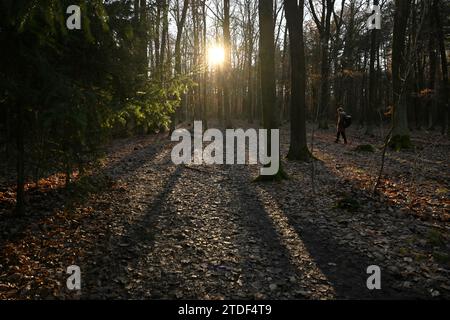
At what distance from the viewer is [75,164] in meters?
6.00

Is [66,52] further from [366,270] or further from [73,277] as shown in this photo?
[366,270]

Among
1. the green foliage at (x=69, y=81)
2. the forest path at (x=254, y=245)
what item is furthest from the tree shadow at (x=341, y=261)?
the green foliage at (x=69, y=81)

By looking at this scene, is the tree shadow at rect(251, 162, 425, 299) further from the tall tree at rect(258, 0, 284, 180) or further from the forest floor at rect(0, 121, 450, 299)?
the tall tree at rect(258, 0, 284, 180)

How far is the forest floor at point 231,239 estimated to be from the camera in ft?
13.8

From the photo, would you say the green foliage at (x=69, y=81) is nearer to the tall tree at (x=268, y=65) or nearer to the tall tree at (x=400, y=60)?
the tall tree at (x=268, y=65)

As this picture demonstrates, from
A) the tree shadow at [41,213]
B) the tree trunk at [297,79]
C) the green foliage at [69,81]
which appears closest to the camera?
the green foliage at [69,81]

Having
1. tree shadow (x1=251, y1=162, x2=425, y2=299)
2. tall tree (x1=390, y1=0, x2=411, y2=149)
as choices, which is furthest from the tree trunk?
tree shadow (x1=251, y1=162, x2=425, y2=299)

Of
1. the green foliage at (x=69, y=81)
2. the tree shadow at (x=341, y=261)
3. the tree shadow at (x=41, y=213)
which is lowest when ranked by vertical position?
the tree shadow at (x=341, y=261)

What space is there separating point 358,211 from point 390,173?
4164 mm

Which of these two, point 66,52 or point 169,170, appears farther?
point 169,170

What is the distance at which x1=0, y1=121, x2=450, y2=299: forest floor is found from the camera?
4.21m

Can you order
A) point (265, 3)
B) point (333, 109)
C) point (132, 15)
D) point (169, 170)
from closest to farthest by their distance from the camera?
point (132, 15) → point (265, 3) → point (169, 170) → point (333, 109)

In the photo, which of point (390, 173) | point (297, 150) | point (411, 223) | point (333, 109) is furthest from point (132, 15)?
point (333, 109)

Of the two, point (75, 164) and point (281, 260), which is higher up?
point (75, 164)
